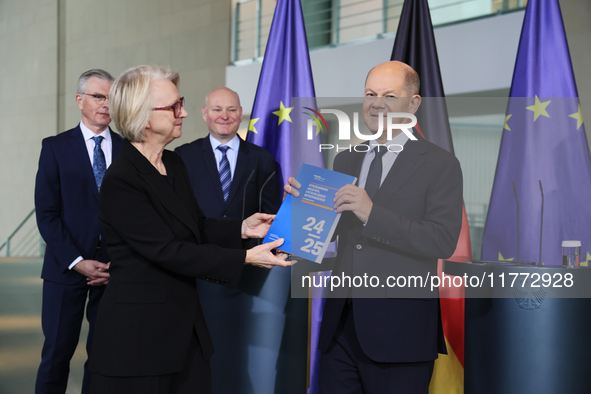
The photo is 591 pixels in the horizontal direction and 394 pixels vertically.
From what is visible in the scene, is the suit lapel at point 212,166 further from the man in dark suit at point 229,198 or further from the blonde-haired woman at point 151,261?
the blonde-haired woman at point 151,261

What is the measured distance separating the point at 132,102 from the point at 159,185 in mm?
272

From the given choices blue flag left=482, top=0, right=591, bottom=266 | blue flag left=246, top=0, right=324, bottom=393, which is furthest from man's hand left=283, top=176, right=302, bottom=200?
blue flag left=482, top=0, right=591, bottom=266

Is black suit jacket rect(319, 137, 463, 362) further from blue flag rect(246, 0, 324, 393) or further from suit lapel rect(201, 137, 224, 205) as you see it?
blue flag rect(246, 0, 324, 393)

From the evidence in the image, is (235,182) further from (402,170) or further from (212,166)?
(402,170)

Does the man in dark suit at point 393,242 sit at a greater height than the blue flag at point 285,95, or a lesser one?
lesser

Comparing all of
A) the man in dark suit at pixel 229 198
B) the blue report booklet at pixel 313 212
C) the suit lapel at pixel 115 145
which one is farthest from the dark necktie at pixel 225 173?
the blue report booklet at pixel 313 212

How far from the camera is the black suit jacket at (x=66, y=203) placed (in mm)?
2420

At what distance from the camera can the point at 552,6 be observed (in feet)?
10.2

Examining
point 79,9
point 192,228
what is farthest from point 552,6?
point 79,9

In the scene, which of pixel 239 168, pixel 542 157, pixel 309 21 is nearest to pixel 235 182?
pixel 239 168

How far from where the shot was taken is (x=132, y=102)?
63.4 inches

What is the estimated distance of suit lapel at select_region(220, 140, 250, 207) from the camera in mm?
2959

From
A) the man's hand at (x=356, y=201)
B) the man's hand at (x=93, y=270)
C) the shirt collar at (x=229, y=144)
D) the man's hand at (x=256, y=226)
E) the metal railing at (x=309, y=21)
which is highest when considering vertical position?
the metal railing at (x=309, y=21)

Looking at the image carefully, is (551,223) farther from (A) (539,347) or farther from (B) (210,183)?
(B) (210,183)
